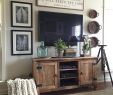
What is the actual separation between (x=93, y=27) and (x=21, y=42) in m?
1.89

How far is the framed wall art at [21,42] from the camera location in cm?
449

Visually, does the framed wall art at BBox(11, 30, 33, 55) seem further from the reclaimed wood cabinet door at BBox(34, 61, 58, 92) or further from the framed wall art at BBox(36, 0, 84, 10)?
the framed wall art at BBox(36, 0, 84, 10)

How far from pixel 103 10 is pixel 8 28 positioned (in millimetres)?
2526

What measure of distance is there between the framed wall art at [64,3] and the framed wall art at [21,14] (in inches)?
11.0

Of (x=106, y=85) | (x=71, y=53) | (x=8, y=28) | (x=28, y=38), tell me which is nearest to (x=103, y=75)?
(x=106, y=85)

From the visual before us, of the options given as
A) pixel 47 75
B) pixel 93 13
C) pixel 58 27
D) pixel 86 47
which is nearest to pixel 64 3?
pixel 58 27

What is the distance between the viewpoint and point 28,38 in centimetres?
466

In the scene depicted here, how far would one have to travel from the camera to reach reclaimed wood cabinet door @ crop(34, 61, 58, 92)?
4.27 meters

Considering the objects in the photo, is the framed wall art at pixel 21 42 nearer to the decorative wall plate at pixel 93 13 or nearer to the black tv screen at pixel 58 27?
the black tv screen at pixel 58 27

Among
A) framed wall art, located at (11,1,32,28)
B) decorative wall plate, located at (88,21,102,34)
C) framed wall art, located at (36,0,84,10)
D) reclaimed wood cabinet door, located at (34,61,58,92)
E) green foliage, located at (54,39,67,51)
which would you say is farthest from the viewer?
decorative wall plate, located at (88,21,102,34)

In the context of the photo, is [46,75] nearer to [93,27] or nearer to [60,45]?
[60,45]

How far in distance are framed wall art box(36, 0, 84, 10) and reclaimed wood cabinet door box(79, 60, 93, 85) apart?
1.34m

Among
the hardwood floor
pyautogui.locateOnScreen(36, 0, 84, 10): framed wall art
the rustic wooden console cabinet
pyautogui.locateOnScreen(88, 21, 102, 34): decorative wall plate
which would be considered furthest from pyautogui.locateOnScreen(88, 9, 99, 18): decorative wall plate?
the hardwood floor

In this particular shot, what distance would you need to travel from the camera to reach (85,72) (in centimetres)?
480
